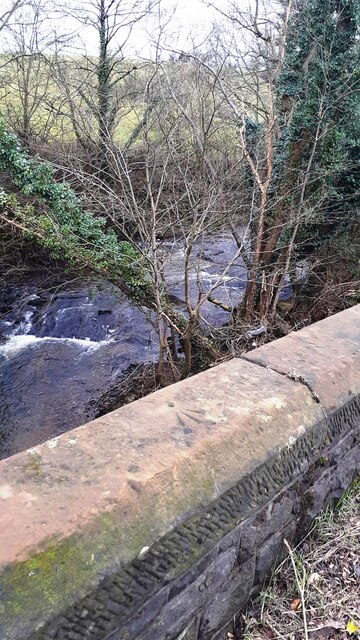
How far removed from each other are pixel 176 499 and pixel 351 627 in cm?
86

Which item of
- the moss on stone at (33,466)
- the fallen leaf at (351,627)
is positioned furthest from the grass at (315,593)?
the moss on stone at (33,466)

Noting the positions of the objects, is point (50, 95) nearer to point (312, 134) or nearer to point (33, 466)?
point (312, 134)

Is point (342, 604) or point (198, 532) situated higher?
point (198, 532)

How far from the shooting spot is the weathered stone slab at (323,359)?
6.02 feet

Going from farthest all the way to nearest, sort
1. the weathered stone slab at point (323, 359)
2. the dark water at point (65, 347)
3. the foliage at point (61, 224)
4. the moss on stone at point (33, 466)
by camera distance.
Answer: the foliage at point (61, 224) < the dark water at point (65, 347) < the weathered stone slab at point (323, 359) < the moss on stone at point (33, 466)

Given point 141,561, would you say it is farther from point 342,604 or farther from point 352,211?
point 352,211

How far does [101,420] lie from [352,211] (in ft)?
28.8

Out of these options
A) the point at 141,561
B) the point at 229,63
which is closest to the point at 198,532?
the point at 141,561

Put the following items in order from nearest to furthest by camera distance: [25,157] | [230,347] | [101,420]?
[101,420], [230,347], [25,157]

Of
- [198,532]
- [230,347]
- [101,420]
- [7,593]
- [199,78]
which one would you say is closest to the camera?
[7,593]

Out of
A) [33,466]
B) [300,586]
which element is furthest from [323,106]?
[33,466]

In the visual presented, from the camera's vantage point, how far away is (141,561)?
117 centimetres

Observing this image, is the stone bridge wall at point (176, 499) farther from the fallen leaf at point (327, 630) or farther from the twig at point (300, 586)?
the fallen leaf at point (327, 630)

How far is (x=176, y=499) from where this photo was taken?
50.7 inches
